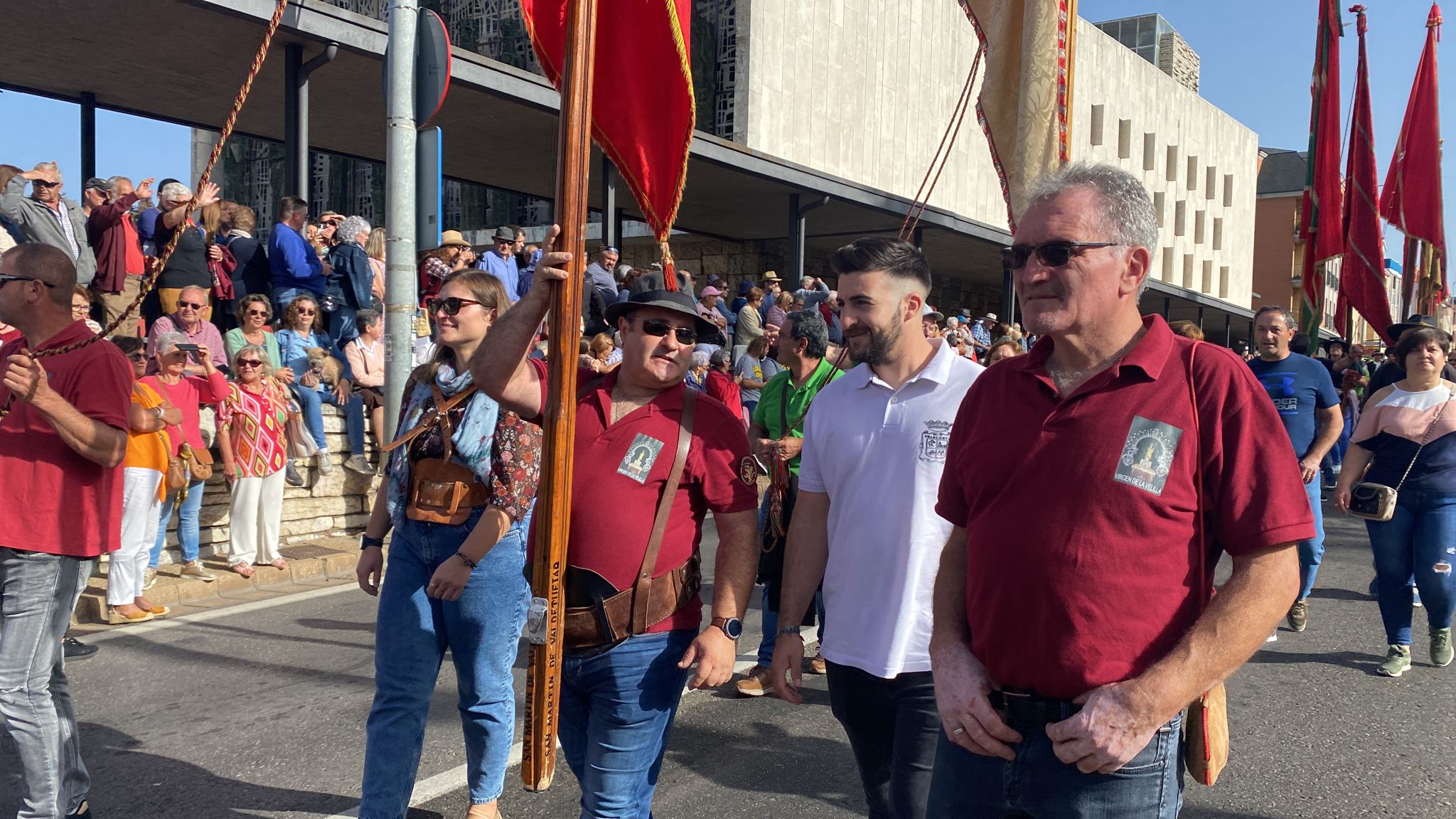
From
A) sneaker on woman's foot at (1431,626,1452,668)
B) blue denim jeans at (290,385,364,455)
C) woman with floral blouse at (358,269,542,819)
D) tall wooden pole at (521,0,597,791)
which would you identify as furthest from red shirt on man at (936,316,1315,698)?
blue denim jeans at (290,385,364,455)

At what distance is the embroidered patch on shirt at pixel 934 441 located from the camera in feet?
9.70

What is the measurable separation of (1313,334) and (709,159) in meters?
8.45

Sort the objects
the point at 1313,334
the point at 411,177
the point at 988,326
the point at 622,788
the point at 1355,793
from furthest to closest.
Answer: the point at 988,326 → the point at 1313,334 → the point at 411,177 → the point at 1355,793 → the point at 622,788

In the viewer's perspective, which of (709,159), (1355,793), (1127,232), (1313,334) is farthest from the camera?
(709,159)

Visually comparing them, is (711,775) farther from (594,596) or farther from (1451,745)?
(1451,745)

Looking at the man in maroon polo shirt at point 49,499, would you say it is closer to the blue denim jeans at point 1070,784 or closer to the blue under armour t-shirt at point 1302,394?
the blue denim jeans at point 1070,784

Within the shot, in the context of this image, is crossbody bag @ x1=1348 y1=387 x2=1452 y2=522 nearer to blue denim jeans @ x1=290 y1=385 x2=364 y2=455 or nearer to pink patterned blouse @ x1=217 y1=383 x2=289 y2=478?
pink patterned blouse @ x1=217 y1=383 x2=289 y2=478

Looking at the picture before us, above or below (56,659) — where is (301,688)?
below

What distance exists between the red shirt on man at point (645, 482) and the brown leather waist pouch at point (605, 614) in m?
0.03

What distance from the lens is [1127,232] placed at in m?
2.12

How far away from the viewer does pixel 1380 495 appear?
611 cm

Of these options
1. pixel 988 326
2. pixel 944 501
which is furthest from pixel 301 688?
pixel 988 326

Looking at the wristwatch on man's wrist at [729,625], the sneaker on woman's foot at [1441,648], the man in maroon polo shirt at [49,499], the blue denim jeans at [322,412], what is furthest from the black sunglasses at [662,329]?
the blue denim jeans at [322,412]

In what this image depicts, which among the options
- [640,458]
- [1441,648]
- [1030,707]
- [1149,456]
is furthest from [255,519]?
[1441,648]
